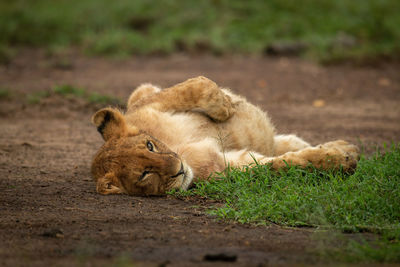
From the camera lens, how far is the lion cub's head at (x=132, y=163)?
4.21 meters

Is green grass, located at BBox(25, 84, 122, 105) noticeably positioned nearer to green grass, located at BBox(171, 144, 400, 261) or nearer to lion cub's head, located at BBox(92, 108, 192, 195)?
lion cub's head, located at BBox(92, 108, 192, 195)

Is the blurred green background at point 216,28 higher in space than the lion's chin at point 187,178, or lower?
higher

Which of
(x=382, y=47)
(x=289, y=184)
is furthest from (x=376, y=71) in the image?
(x=289, y=184)

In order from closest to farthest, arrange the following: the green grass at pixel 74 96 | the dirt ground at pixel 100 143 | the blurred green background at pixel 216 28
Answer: the dirt ground at pixel 100 143, the green grass at pixel 74 96, the blurred green background at pixel 216 28

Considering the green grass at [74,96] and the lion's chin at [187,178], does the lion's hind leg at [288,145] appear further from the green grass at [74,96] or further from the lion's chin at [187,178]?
the green grass at [74,96]

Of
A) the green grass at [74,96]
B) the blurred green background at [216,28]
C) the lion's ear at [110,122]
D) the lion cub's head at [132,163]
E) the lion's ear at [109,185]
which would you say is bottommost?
the lion's ear at [109,185]

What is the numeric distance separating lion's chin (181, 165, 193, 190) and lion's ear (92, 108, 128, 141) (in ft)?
1.97

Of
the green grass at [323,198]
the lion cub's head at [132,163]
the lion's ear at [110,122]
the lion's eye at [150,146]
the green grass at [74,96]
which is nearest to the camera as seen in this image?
the green grass at [323,198]

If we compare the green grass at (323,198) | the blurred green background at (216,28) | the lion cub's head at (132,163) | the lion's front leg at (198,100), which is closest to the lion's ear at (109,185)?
the lion cub's head at (132,163)

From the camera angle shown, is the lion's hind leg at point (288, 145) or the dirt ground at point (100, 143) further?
the lion's hind leg at point (288, 145)

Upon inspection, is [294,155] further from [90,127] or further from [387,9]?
[387,9]

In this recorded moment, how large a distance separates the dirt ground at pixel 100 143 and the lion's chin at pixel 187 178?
0.20 meters

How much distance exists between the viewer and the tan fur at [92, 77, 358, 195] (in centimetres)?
429

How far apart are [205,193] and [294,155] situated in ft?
2.71
